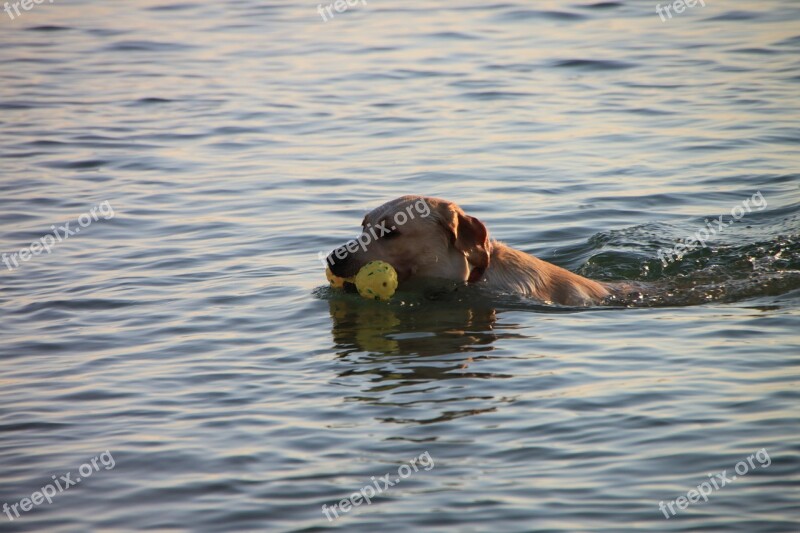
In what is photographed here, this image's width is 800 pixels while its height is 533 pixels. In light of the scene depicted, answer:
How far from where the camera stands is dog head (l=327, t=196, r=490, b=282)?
10.5 metres

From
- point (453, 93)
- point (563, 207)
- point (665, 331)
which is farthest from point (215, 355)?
point (453, 93)

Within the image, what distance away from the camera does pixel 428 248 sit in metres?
10.5

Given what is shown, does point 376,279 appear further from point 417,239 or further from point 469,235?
point 469,235

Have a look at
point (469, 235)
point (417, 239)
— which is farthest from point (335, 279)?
point (469, 235)

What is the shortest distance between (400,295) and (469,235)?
88cm

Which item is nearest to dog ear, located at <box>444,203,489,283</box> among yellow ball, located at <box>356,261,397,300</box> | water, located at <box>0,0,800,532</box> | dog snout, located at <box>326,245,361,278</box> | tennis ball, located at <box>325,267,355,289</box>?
water, located at <box>0,0,800,532</box>

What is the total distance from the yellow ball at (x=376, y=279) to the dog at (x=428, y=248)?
0.09m

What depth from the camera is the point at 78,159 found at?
57.9 ft

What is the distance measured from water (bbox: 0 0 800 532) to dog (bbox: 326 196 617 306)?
293 millimetres

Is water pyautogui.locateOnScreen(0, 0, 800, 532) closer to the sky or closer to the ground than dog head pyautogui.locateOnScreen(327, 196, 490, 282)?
closer to the ground

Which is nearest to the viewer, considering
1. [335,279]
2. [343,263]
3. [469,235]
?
[343,263]

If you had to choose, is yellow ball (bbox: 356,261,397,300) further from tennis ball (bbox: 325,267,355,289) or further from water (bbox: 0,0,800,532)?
water (bbox: 0,0,800,532)

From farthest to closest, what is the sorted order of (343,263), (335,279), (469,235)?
(335,279), (469,235), (343,263)

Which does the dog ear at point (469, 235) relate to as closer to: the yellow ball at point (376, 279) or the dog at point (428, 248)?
the dog at point (428, 248)
